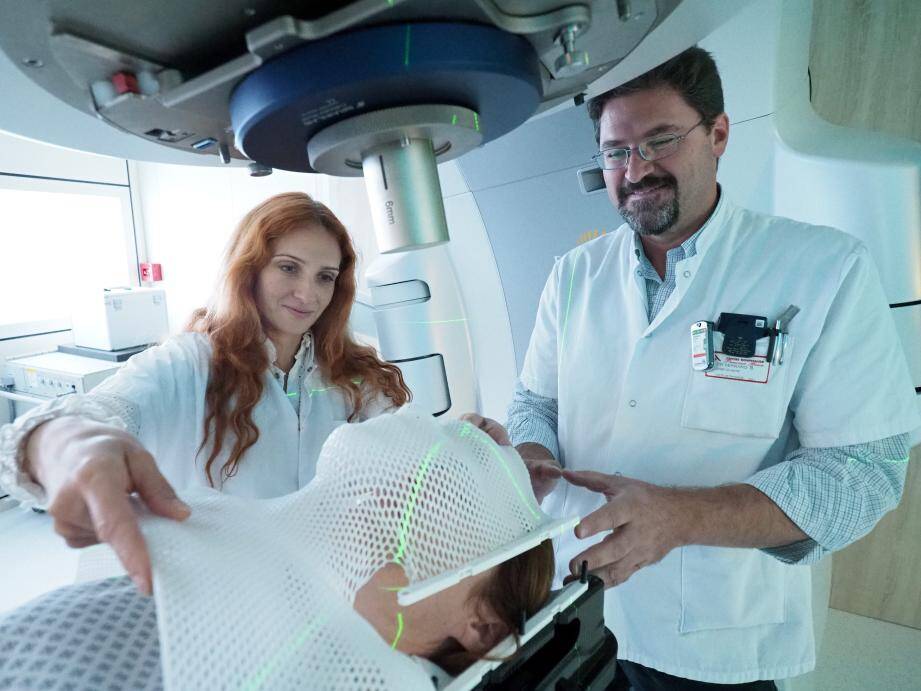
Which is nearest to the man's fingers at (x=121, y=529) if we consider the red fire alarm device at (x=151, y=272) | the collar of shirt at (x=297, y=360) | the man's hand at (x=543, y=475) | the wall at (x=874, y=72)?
the man's hand at (x=543, y=475)

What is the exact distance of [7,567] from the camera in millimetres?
2916

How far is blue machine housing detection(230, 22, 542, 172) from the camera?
419mm

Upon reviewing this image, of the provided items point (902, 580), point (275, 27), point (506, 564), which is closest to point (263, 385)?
point (506, 564)

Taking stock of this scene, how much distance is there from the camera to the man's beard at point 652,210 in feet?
3.35

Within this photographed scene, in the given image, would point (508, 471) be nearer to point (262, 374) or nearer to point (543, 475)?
point (543, 475)

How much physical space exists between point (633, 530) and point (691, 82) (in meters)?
0.75

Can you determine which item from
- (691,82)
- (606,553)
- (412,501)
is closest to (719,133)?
(691,82)

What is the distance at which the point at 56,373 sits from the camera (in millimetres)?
3115

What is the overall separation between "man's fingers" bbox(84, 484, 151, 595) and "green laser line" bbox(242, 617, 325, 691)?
10cm

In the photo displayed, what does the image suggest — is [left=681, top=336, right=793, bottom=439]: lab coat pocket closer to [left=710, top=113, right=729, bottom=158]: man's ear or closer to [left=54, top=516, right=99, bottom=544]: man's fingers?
[left=710, top=113, right=729, bottom=158]: man's ear

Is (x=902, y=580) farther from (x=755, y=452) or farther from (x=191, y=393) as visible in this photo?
(x=191, y=393)

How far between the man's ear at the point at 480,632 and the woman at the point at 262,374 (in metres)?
0.50

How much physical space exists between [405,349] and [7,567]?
2570mm

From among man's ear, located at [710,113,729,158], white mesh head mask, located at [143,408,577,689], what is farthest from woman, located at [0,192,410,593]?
man's ear, located at [710,113,729,158]
